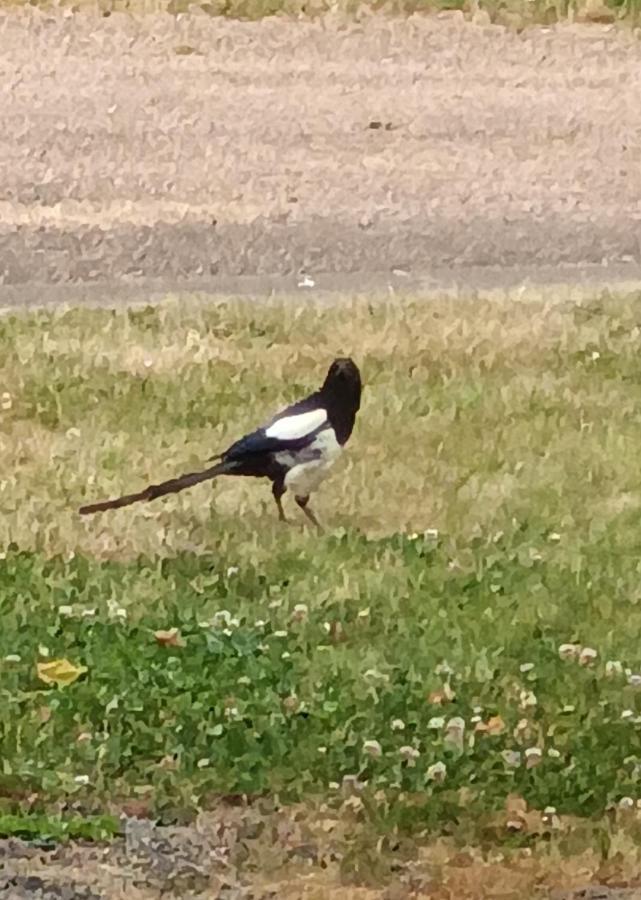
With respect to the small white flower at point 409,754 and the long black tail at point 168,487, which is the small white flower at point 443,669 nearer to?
the small white flower at point 409,754

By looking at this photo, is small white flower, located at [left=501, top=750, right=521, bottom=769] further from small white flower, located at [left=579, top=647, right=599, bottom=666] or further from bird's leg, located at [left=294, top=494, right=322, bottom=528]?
bird's leg, located at [left=294, top=494, right=322, bottom=528]

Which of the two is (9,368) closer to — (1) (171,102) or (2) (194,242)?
(2) (194,242)

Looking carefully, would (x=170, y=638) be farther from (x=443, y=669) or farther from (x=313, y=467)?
(x=313, y=467)

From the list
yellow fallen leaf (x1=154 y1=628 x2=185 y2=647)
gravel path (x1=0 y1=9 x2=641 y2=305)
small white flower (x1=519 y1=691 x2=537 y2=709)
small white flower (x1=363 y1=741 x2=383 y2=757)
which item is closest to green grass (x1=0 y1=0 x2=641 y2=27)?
gravel path (x1=0 y1=9 x2=641 y2=305)

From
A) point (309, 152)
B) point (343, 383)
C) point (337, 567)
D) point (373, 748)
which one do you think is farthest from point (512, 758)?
point (309, 152)

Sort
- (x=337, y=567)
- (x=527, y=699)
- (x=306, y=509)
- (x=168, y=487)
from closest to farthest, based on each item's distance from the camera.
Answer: (x=527, y=699) < (x=337, y=567) < (x=168, y=487) < (x=306, y=509)

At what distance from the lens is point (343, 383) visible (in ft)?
17.4

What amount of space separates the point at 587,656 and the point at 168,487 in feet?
4.00

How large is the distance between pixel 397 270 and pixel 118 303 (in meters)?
1.10

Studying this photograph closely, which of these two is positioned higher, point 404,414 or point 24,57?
point 24,57

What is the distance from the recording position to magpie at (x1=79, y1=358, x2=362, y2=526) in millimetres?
5098

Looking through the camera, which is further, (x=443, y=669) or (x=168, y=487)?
(x=168, y=487)


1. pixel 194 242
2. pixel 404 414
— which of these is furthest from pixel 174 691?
pixel 194 242

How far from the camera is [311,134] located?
8680 mm
